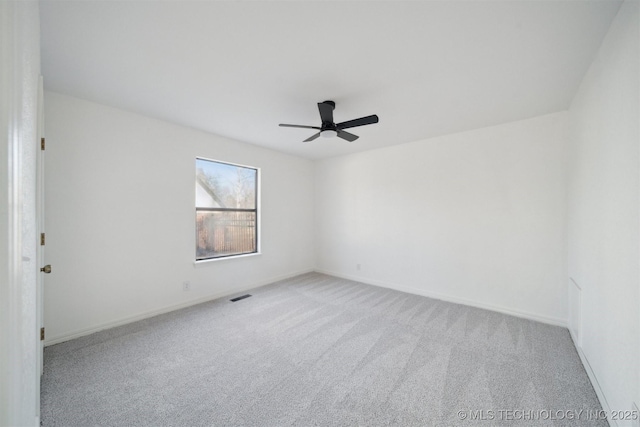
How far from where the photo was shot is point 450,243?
373cm

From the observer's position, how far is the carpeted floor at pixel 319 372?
166cm

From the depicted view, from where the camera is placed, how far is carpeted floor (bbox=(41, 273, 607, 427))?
65.2 inches

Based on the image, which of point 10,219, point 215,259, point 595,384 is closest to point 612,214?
point 595,384

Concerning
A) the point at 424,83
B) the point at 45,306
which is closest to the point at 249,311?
the point at 45,306

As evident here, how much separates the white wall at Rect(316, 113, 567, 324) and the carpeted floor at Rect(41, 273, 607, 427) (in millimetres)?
514

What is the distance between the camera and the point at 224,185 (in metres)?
4.09

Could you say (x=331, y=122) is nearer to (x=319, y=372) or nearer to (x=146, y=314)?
(x=319, y=372)

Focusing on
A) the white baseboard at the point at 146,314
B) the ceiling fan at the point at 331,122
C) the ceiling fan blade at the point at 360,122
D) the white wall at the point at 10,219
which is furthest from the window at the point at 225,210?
the white wall at the point at 10,219

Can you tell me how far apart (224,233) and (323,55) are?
3089 mm

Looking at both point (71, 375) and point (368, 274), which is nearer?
point (71, 375)

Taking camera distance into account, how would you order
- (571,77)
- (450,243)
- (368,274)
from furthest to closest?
1. (368,274)
2. (450,243)
3. (571,77)

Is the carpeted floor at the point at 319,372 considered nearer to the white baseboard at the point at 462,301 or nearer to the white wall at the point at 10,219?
the white baseboard at the point at 462,301

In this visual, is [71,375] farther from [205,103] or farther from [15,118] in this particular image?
[205,103]

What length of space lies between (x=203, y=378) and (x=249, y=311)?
1289mm
